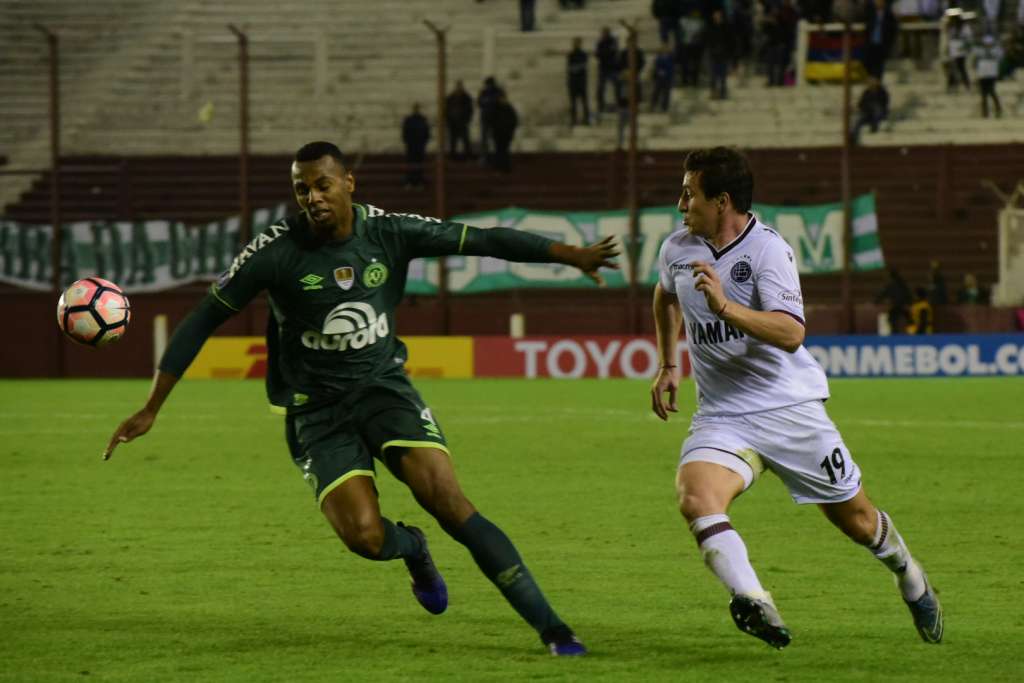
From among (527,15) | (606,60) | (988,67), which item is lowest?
(988,67)

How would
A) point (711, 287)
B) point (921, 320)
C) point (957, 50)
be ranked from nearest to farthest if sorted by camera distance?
1. point (711, 287)
2. point (921, 320)
3. point (957, 50)

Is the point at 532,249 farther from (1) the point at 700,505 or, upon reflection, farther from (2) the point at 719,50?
(2) the point at 719,50

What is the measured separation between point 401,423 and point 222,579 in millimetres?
2219

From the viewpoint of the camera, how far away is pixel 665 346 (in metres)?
7.86

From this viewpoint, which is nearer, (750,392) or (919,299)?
(750,392)

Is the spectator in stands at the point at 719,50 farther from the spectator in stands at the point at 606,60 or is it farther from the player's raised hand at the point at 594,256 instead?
the player's raised hand at the point at 594,256

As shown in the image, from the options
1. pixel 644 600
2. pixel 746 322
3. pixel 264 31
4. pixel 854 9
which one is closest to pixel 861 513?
pixel 746 322

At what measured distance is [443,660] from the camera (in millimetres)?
6973

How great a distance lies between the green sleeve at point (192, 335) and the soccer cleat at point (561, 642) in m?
1.84

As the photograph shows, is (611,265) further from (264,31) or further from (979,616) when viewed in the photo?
(264,31)

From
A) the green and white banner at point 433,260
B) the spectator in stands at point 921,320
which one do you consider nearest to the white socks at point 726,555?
the spectator in stands at point 921,320

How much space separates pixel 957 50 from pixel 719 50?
14.7 ft

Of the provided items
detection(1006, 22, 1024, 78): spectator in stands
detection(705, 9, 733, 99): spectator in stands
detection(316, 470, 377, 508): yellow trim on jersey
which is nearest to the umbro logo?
detection(316, 470, 377, 508): yellow trim on jersey

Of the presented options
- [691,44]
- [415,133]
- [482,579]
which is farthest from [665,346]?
[691,44]
